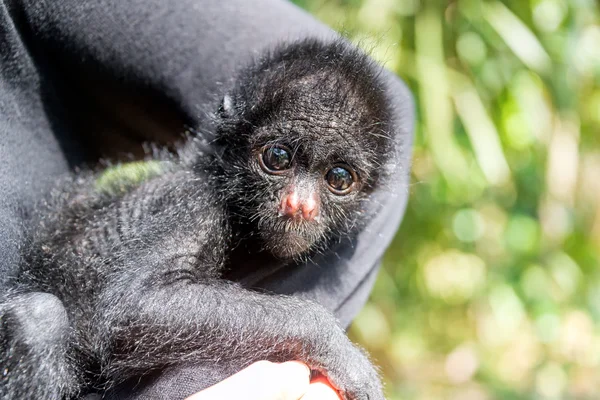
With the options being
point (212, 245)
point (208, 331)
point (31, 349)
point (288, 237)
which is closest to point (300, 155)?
point (288, 237)

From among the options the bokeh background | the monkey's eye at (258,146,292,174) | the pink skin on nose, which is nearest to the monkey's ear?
the monkey's eye at (258,146,292,174)

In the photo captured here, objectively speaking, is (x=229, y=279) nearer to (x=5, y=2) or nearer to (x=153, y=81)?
(x=153, y=81)

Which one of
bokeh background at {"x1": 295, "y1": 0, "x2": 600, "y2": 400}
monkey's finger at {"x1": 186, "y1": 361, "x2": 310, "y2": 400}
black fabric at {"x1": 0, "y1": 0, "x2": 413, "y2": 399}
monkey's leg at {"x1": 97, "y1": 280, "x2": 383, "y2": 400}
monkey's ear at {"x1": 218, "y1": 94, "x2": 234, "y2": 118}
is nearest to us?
monkey's finger at {"x1": 186, "y1": 361, "x2": 310, "y2": 400}

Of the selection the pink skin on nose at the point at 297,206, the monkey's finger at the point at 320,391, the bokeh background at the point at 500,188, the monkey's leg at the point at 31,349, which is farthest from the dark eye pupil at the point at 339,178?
the bokeh background at the point at 500,188

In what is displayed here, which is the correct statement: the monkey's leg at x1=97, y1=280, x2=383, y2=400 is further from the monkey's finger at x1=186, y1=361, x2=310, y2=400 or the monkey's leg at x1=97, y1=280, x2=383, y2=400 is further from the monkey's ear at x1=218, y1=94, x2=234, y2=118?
the monkey's ear at x1=218, y1=94, x2=234, y2=118

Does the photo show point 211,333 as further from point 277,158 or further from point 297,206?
point 277,158

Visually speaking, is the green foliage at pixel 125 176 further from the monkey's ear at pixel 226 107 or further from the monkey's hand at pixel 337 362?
the monkey's hand at pixel 337 362
